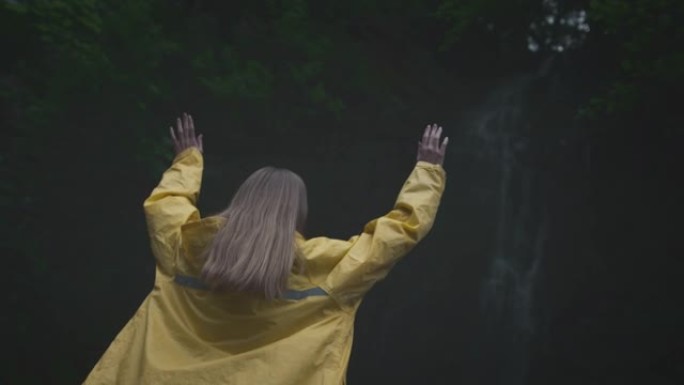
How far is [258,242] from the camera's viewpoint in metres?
1.68

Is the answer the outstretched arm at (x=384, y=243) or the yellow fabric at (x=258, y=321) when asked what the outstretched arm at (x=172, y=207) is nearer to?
the yellow fabric at (x=258, y=321)

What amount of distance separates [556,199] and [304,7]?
11.3 feet

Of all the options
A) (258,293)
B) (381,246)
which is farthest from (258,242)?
(381,246)

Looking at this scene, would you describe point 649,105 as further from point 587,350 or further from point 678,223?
point 587,350

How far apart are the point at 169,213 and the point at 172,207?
2 cm

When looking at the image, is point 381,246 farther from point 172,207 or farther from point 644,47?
point 644,47

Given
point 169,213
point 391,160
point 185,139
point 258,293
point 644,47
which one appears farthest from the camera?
point 391,160

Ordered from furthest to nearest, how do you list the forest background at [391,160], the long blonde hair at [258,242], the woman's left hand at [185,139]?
the forest background at [391,160] → the woman's left hand at [185,139] → the long blonde hair at [258,242]

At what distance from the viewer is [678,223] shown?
6520 millimetres

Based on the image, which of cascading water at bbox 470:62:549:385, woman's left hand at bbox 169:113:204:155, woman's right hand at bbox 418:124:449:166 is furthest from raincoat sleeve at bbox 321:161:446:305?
cascading water at bbox 470:62:549:385

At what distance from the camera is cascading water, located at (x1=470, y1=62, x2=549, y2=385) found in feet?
24.7

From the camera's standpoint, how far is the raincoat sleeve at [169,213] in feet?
6.09

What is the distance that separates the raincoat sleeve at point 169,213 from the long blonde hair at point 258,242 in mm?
155

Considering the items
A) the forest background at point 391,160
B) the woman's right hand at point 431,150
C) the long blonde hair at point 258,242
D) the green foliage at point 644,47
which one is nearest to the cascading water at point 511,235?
the forest background at point 391,160
